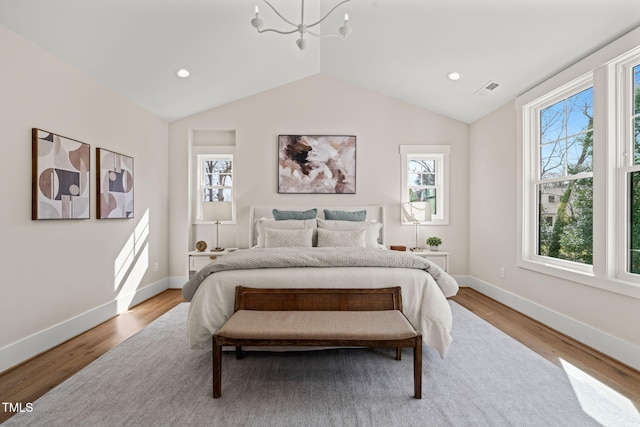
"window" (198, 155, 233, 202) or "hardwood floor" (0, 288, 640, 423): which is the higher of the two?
"window" (198, 155, 233, 202)

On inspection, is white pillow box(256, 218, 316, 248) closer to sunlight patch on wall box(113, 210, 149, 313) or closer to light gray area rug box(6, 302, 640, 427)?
sunlight patch on wall box(113, 210, 149, 313)

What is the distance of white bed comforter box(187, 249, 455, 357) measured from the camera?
7.18ft

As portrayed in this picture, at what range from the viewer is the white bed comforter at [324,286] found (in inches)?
86.1

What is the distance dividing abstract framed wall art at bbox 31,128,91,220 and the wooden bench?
1.75 m

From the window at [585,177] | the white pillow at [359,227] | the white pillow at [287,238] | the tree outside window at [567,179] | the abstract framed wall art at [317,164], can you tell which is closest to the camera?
the window at [585,177]

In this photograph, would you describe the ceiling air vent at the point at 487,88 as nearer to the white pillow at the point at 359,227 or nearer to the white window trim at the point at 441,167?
the white window trim at the point at 441,167

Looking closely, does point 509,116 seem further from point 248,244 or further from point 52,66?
point 52,66

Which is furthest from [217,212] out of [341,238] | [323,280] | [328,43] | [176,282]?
[328,43]

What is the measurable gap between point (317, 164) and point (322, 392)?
128 inches

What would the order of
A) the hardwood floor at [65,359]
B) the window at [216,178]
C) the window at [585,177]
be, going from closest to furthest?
the hardwood floor at [65,359] < the window at [585,177] < the window at [216,178]

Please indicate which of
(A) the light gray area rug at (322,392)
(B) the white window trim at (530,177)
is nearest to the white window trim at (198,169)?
(A) the light gray area rug at (322,392)

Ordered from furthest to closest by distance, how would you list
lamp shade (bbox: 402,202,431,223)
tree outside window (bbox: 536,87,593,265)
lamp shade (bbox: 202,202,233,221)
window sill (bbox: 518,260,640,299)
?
lamp shade (bbox: 402,202,431,223), lamp shade (bbox: 202,202,233,221), tree outside window (bbox: 536,87,593,265), window sill (bbox: 518,260,640,299)

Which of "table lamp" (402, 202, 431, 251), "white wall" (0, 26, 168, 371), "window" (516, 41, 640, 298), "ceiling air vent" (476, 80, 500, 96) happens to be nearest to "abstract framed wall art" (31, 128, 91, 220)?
"white wall" (0, 26, 168, 371)

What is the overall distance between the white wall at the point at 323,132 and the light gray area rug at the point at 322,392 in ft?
7.52
